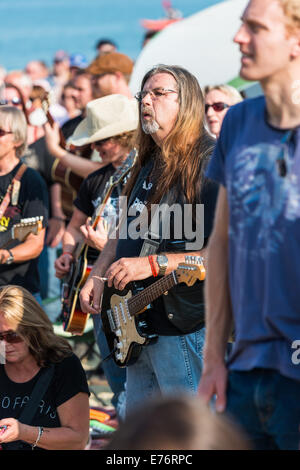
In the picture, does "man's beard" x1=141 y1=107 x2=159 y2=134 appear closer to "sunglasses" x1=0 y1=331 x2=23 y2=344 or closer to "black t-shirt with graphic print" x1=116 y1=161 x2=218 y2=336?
"black t-shirt with graphic print" x1=116 y1=161 x2=218 y2=336

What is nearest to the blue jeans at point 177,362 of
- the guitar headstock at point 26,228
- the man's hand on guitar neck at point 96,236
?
the man's hand on guitar neck at point 96,236

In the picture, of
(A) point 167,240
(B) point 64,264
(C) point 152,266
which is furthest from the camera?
(B) point 64,264

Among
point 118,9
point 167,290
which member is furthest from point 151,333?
point 118,9

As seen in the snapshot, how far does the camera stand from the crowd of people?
2316 mm

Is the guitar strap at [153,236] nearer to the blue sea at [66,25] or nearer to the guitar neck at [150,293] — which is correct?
the guitar neck at [150,293]

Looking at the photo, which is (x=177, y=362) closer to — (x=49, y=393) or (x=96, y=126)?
(x=49, y=393)

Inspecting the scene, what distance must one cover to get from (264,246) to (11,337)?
2.02m

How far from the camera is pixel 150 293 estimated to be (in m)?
3.82

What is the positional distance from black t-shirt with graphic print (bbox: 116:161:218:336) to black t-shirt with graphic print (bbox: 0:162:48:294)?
1.35 meters

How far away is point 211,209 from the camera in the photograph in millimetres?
3656

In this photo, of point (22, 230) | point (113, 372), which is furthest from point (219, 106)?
point (113, 372)

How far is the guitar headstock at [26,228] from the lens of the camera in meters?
5.24

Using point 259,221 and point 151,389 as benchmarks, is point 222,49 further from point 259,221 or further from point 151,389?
point 259,221

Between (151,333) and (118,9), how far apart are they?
48147 millimetres
